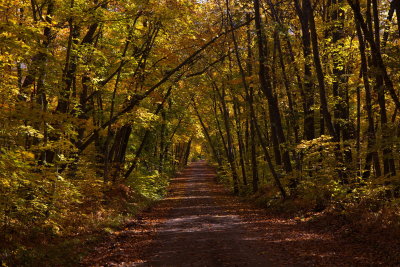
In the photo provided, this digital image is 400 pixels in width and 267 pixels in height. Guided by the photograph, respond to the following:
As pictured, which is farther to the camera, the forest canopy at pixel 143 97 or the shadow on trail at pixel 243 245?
the forest canopy at pixel 143 97

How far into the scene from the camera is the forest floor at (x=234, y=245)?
8.30 metres

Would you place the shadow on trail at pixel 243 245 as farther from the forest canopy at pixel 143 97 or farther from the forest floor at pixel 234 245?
the forest canopy at pixel 143 97

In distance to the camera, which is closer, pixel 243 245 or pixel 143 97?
pixel 243 245

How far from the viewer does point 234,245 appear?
1001 centimetres

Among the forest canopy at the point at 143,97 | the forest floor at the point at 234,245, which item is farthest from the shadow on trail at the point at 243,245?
the forest canopy at the point at 143,97

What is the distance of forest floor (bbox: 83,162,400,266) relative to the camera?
327 inches

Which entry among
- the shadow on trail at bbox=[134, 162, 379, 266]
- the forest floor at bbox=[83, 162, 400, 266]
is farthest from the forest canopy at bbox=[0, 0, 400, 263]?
the shadow on trail at bbox=[134, 162, 379, 266]

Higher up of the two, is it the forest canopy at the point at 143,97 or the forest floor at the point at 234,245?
the forest canopy at the point at 143,97

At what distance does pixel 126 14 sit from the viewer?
14.6 metres

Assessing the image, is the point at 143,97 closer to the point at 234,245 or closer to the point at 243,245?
the point at 234,245

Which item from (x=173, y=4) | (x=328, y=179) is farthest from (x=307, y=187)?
(x=173, y=4)

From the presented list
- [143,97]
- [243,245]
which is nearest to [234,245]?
[243,245]

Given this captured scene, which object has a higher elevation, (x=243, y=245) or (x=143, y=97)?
(x=143, y=97)

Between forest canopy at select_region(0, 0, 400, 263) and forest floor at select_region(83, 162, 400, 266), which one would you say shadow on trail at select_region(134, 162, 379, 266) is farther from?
forest canopy at select_region(0, 0, 400, 263)
